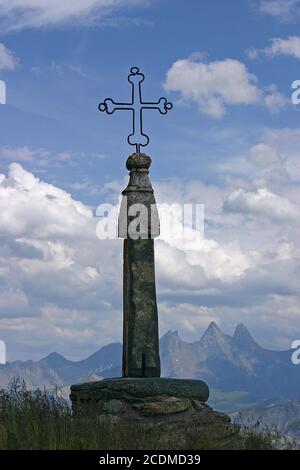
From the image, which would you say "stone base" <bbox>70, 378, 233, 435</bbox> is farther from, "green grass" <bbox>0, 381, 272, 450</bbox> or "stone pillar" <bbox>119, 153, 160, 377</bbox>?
"stone pillar" <bbox>119, 153, 160, 377</bbox>

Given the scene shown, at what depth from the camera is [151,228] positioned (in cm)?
1335

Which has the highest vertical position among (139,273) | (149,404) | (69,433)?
(139,273)

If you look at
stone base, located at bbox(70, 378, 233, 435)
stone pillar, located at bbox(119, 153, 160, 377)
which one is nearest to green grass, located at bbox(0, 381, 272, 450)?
stone base, located at bbox(70, 378, 233, 435)

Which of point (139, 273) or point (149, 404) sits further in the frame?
point (139, 273)

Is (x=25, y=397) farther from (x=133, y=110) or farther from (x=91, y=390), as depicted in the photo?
(x=133, y=110)

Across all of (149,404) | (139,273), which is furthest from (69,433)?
(139,273)

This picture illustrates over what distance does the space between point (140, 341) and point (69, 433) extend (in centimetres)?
277

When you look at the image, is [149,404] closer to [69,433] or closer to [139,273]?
[69,433]

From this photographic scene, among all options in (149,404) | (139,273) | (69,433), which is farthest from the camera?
(139,273)

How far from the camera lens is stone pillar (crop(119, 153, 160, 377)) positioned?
13.1 meters

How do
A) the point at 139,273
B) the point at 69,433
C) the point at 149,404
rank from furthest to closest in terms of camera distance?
the point at 139,273, the point at 149,404, the point at 69,433

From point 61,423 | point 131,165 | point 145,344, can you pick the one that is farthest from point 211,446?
point 131,165

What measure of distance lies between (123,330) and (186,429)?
2.41m

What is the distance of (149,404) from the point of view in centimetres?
1185
